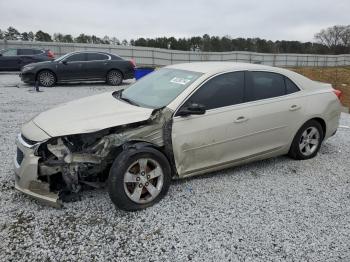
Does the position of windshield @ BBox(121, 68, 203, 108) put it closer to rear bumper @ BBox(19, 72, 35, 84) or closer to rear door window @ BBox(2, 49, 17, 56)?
rear bumper @ BBox(19, 72, 35, 84)

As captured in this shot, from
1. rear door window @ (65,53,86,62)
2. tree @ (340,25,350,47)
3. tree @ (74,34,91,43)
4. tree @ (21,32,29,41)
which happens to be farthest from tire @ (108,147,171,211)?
tree @ (340,25,350,47)

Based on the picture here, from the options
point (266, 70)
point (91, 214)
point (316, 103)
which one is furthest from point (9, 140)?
point (316, 103)

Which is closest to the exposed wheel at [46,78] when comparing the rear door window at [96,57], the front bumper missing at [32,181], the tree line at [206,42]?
the rear door window at [96,57]

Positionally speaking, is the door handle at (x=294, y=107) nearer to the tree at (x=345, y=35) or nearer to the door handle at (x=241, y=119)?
the door handle at (x=241, y=119)

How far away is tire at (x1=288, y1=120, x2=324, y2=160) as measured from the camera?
495 centimetres

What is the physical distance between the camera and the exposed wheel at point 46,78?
1265cm

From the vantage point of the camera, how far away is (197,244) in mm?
3047

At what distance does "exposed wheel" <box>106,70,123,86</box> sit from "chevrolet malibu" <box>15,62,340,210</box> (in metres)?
9.12

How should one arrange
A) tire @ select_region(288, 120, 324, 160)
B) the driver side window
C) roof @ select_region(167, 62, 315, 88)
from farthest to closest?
tire @ select_region(288, 120, 324, 160)
roof @ select_region(167, 62, 315, 88)
the driver side window

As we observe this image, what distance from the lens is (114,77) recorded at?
45.1ft

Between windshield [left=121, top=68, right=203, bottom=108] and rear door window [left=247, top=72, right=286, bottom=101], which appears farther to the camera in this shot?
rear door window [left=247, top=72, right=286, bottom=101]

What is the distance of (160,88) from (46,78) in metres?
9.68

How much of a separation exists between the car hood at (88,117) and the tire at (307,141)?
2.43 m

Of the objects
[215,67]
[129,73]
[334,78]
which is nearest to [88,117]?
[215,67]
